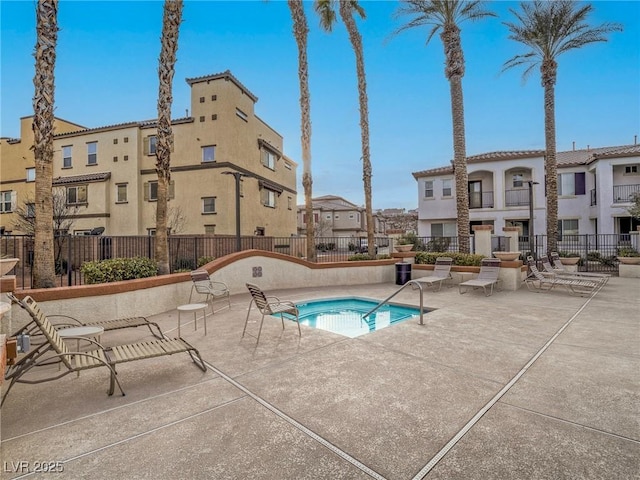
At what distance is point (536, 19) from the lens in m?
16.8

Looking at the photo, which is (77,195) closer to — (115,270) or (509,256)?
(115,270)

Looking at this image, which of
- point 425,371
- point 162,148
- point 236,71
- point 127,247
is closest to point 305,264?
point 162,148

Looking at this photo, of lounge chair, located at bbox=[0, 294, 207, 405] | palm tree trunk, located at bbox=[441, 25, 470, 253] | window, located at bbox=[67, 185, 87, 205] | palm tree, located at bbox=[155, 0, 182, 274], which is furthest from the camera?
window, located at bbox=[67, 185, 87, 205]

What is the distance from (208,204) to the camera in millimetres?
21875

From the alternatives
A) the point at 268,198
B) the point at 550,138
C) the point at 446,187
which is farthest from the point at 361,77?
the point at 446,187

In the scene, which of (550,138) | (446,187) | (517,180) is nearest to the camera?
(550,138)

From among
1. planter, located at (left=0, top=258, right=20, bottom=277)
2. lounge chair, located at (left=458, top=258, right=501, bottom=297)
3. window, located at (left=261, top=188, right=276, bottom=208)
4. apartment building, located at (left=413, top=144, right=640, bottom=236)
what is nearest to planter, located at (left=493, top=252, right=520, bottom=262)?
lounge chair, located at (left=458, top=258, right=501, bottom=297)

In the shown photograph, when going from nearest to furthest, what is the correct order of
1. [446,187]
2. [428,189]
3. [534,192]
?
[534,192] → [446,187] → [428,189]

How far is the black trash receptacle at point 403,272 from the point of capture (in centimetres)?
1296

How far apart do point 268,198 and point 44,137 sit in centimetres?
1954

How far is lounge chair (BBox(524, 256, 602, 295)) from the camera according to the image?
10.2m

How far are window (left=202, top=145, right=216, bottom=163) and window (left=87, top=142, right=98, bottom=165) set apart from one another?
9253mm

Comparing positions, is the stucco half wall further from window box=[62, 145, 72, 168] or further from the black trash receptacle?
window box=[62, 145, 72, 168]

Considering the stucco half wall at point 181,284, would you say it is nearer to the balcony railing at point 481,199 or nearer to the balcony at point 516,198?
the balcony railing at point 481,199
